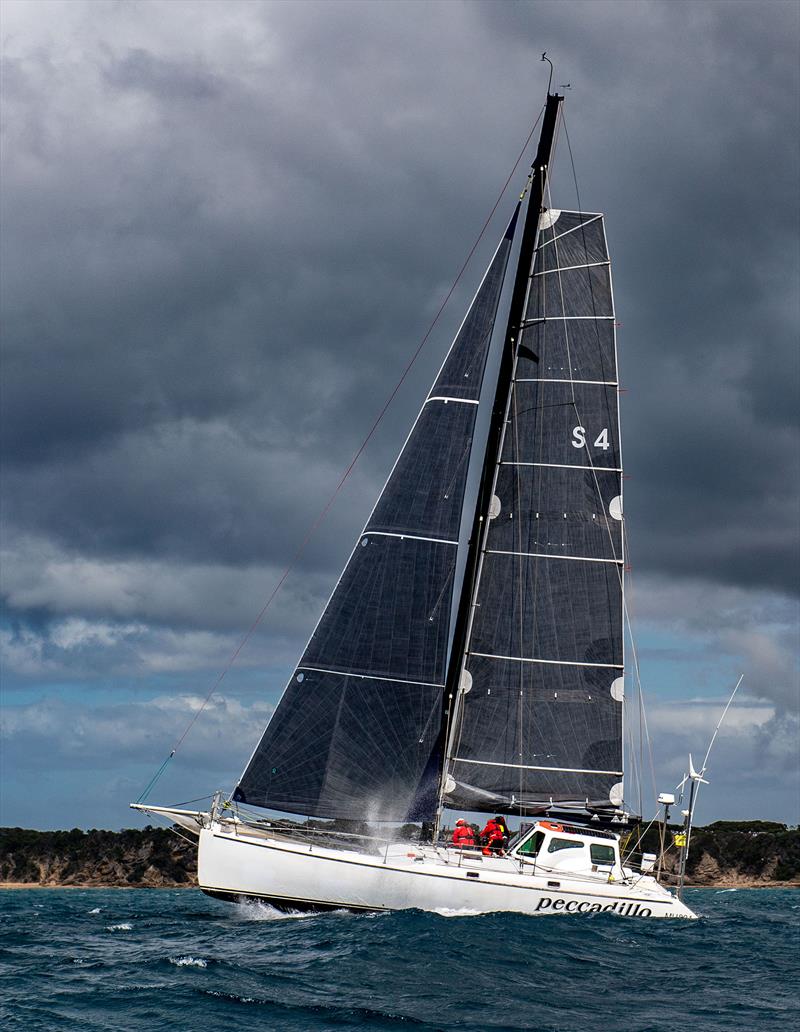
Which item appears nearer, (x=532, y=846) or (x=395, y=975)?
(x=395, y=975)

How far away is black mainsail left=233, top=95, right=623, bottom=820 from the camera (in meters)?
32.2

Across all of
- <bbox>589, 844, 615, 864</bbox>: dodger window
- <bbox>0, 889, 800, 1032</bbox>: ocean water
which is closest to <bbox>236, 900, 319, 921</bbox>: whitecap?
<bbox>0, 889, 800, 1032</bbox>: ocean water

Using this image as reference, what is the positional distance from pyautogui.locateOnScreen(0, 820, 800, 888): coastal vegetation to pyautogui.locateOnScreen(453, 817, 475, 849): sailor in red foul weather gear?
41520 mm

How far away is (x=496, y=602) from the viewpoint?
116 ft

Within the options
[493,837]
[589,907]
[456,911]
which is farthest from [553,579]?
[456,911]

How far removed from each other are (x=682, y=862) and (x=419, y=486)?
1342 cm

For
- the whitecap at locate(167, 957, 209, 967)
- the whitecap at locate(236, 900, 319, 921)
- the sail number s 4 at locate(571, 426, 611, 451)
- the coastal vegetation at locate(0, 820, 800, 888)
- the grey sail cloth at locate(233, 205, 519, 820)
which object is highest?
the sail number s 4 at locate(571, 426, 611, 451)

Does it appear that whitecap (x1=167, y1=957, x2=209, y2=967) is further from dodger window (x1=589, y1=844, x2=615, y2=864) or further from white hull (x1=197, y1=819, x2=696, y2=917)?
dodger window (x1=589, y1=844, x2=615, y2=864)

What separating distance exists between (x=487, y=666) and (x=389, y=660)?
3.63 meters

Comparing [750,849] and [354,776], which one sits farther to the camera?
[750,849]

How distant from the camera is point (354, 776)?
3206cm

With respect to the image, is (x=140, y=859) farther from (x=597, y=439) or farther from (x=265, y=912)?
(x=597, y=439)

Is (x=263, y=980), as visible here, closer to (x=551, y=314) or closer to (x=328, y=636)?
(x=328, y=636)

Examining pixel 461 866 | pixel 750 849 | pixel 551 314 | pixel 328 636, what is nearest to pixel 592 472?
pixel 551 314
